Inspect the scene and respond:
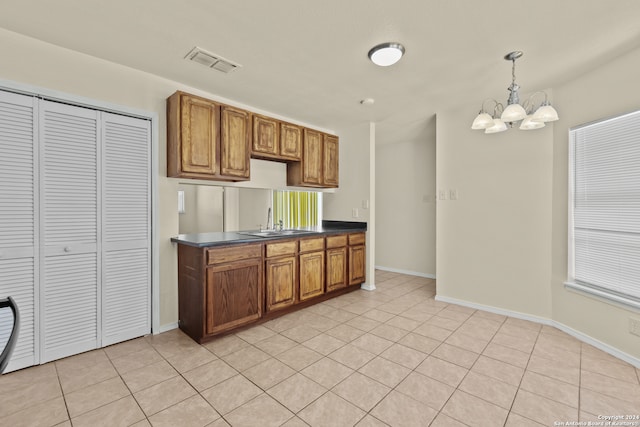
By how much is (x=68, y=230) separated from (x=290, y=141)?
2391mm

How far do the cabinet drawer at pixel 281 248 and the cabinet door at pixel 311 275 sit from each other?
0.17 meters

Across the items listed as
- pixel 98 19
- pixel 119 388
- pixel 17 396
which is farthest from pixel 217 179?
pixel 17 396

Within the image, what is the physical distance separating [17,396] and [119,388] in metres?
0.59

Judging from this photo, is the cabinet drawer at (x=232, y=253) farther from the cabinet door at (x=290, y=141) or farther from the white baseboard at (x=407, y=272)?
the white baseboard at (x=407, y=272)

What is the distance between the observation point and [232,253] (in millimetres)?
2674

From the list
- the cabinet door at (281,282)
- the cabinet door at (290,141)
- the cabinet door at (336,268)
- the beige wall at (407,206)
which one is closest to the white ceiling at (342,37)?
the cabinet door at (290,141)

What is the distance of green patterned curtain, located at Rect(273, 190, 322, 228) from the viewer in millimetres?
3879

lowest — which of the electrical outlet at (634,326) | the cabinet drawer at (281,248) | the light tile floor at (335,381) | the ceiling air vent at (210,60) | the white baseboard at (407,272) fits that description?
the light tile floor at (335,381)

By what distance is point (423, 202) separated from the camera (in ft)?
16.6

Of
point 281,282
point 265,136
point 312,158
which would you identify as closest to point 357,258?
point 281,282

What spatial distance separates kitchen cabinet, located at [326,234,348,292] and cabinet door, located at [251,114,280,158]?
132 cm

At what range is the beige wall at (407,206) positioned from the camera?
4.96 meters

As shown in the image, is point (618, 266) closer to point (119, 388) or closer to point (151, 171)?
point (119, 388)

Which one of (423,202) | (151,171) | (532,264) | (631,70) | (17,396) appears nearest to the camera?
(17,396)
